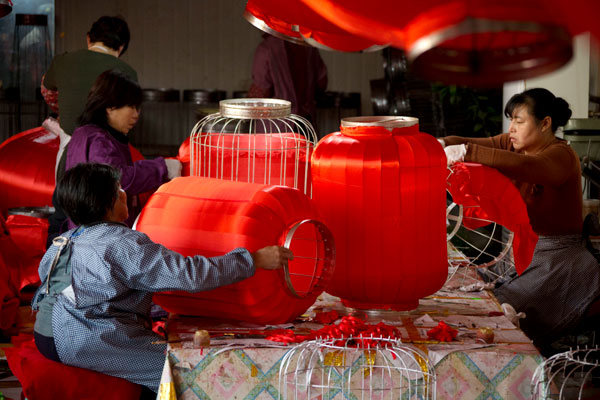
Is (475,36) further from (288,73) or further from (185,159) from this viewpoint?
(288,73)

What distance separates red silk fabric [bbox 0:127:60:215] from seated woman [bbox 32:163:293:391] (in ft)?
5.44

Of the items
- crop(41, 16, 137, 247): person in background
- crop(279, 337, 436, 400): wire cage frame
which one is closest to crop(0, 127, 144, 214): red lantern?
crop(41, 16, 137, 247): person in background

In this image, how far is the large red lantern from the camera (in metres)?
2.25

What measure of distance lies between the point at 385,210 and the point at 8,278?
5.37 ft

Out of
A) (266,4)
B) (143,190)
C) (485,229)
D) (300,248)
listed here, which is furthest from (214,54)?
(266,4)

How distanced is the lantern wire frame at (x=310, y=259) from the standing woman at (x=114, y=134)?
87 cm

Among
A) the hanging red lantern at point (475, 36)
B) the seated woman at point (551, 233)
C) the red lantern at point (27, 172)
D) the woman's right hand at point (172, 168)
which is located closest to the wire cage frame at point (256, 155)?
the woman's right hand at point (172, 168)

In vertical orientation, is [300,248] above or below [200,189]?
below

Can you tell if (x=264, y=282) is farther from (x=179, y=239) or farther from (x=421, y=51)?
(x=421, y=51)

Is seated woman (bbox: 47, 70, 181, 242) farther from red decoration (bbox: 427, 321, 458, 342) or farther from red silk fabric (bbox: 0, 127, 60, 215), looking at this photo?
red decoration (bbox: 427, 321, 458, 342)

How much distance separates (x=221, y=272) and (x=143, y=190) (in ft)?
3.53

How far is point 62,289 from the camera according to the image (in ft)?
7.55

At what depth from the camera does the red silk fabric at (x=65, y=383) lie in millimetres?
2275

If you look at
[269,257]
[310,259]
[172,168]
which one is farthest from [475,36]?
[172,168]
